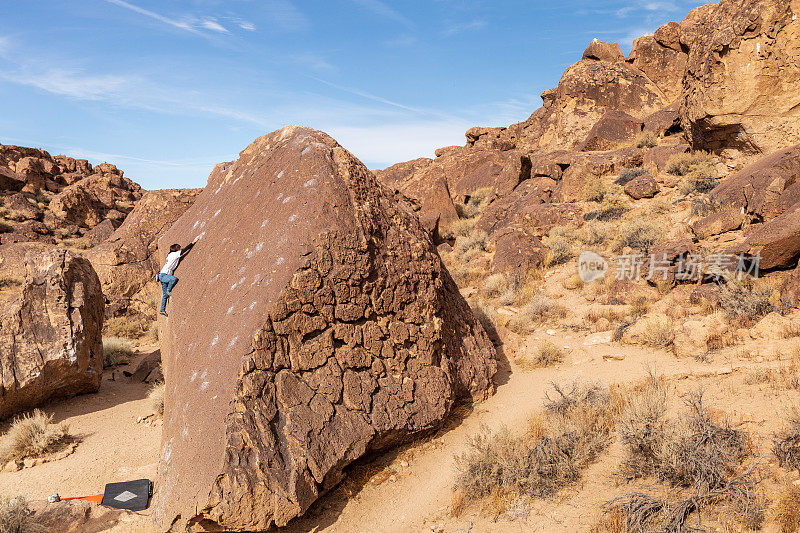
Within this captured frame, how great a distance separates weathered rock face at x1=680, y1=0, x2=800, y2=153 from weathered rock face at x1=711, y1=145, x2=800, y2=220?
1.71 meters

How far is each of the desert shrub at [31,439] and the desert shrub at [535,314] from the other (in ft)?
21.6

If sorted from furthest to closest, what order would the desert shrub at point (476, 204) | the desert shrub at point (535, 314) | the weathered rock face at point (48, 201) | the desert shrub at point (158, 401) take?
the weathered rock face at point (48, 201) < the desert shrub at point (476, 204) < the desert shrub at point (535, 314) < the desert shrub at point (158, 401)

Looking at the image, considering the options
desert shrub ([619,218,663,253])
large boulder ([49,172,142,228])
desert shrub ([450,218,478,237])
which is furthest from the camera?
large boulder ([49,172,142,228])

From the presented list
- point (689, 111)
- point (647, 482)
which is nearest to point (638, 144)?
point (689, 111)

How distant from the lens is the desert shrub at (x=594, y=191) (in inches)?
545

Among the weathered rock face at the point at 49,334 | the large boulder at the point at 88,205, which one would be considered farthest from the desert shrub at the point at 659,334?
the large boulder at the point at 88,205

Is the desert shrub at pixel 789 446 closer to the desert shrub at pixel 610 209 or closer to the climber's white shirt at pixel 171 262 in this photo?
the climber's white shirt at pixel 171 262

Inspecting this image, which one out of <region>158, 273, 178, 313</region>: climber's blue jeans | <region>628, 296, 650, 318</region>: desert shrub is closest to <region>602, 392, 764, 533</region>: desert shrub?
<region>628, 296, 650, 318</region>: desert shrub

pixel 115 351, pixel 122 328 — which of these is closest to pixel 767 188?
pixel 115 351

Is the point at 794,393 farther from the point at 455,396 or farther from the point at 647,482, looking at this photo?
the point at 455,396

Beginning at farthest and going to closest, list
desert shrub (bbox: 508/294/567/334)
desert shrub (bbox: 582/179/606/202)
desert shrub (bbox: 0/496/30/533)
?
desert shrub (bbox: 582/179/606/202), desert shrub (bbox: 508/294/567/334), desert shrub (bbox: 0/496/30/533)

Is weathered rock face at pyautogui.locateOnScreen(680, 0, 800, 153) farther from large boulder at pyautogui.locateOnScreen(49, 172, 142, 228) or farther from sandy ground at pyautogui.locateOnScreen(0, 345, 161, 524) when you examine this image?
large boulder at pyautogui.locateOnScreen(49, 172, 142, 228)

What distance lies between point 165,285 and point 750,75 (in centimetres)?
1292

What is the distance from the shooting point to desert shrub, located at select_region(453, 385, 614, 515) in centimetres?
373
